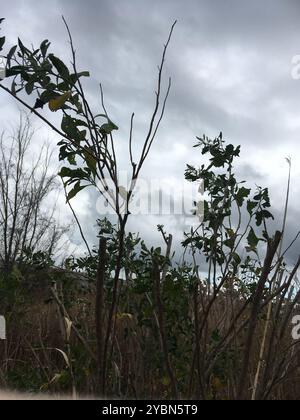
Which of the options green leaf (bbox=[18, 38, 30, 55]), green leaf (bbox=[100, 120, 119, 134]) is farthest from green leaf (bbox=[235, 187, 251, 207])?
green leaf (bbox=[18, 38, 30, 55])

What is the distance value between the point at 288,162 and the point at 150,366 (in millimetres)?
1048

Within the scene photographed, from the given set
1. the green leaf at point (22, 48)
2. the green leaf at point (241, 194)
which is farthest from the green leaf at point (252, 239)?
the green leaf at point (22, 48)

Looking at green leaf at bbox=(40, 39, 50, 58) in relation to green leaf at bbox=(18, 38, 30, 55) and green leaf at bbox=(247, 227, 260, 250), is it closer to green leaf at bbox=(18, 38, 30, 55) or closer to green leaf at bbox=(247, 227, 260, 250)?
green leaf at bbox=(18, 38, 30, 55)

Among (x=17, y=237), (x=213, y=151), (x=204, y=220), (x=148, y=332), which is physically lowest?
(x=148, y=332)

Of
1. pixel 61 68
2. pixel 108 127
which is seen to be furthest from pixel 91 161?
pixel 61 68

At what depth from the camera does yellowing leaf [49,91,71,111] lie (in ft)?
4.25

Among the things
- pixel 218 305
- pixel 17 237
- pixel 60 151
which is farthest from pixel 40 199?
pixel 60 151

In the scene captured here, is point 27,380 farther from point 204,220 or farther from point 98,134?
point 98,134

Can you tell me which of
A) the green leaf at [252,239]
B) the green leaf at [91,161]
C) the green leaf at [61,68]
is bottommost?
the green leaf at [252,239]

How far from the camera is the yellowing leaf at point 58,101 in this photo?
4.25ft

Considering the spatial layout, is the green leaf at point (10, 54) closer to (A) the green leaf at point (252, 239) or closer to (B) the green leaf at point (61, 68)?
(B) the green leaf at point (61, 68)

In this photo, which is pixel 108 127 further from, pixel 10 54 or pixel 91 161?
pixel 10 54

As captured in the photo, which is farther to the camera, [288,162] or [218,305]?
[218,305]

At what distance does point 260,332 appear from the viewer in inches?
149
